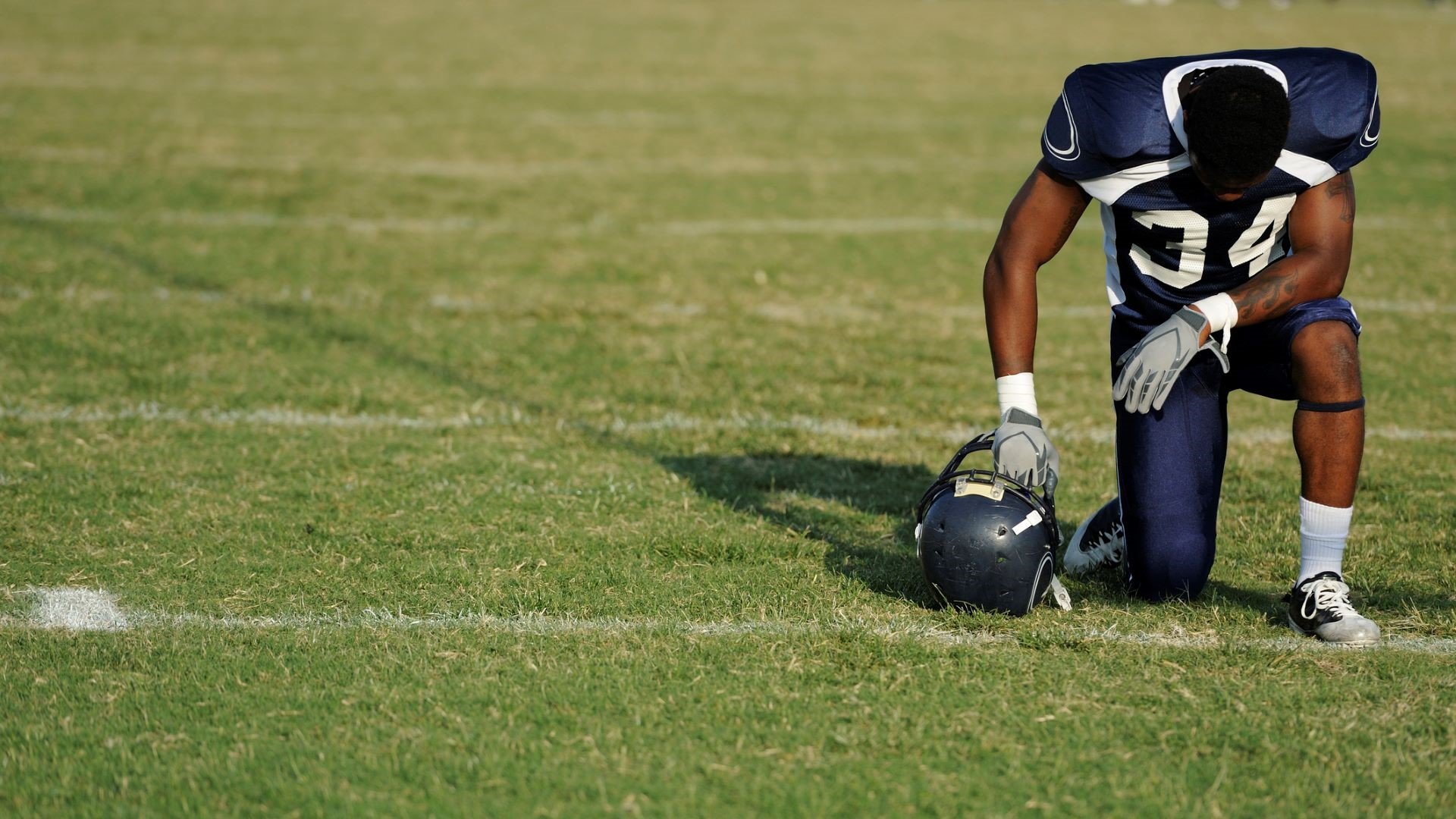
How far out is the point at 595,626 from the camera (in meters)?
3.80

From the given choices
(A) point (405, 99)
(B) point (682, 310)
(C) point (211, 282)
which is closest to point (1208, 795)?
(B) point (682, 310)

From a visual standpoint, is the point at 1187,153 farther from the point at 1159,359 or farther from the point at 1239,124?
the point at 1159,359

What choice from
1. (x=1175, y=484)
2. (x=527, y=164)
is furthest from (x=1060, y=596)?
(x=527, y=164)

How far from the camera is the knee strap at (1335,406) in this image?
3842mm

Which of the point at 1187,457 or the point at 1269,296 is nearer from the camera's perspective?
the point at 1269,296

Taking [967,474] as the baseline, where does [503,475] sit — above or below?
below

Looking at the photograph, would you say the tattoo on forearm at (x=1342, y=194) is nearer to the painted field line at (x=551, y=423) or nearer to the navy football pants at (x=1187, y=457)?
the navy football pants at (x=1187, y=457)

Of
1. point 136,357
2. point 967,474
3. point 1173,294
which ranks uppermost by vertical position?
point 1173,294

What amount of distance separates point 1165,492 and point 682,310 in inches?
154

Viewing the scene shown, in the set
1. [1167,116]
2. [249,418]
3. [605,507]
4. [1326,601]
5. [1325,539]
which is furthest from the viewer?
[249,418]

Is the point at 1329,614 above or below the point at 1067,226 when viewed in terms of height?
below

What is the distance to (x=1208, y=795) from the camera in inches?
117

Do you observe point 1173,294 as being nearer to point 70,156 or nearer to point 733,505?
point 733,505

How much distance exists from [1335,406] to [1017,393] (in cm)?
84
